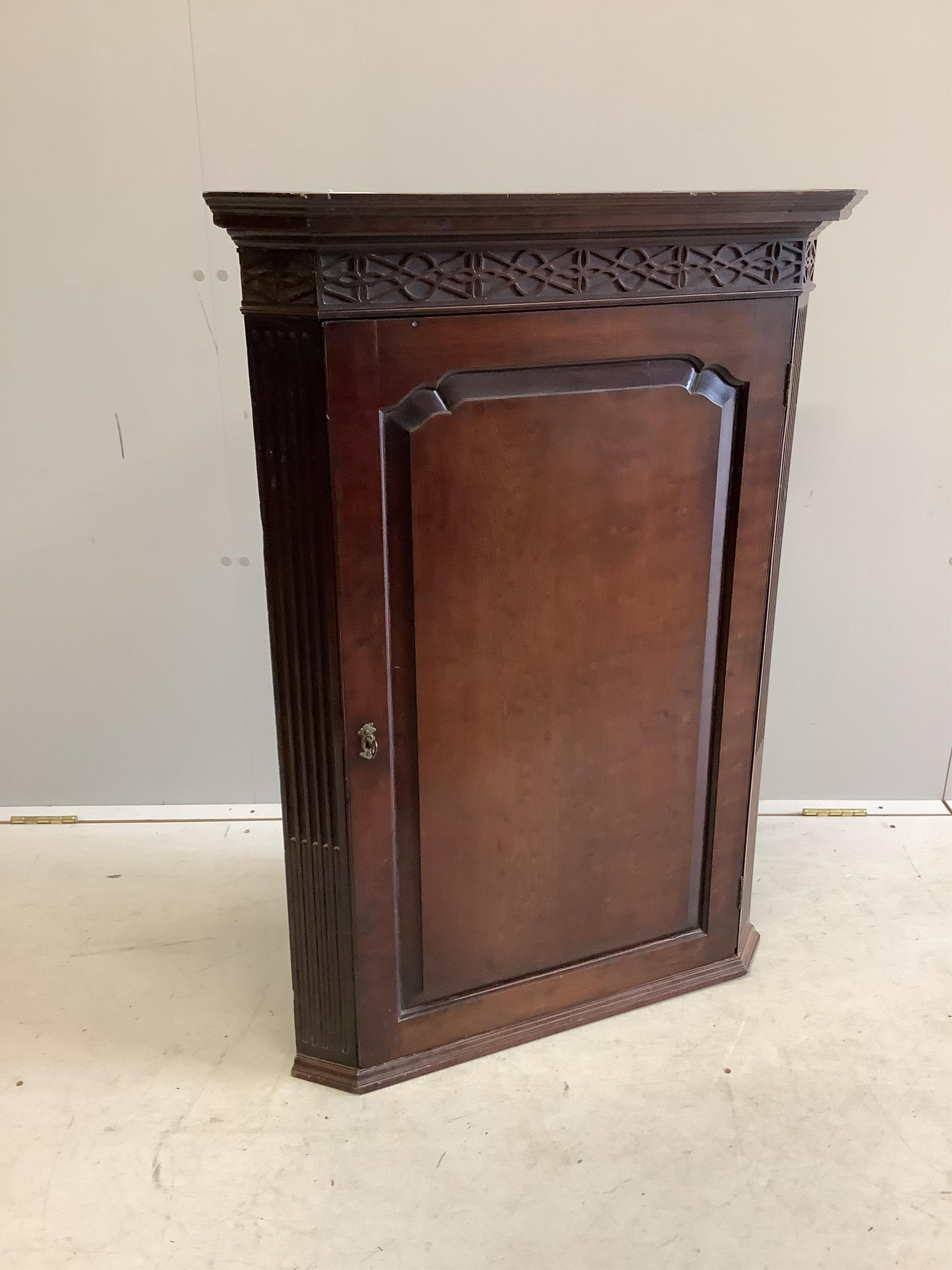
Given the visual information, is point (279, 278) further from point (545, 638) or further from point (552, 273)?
point (545, 638)

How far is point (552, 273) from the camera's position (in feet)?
4.65

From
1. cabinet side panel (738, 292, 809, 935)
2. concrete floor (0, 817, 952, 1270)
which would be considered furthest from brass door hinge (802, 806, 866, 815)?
cabinet side panel (738, 292, 809, 935)

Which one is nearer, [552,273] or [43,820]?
[552,273]

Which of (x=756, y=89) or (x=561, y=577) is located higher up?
(x=756, y=89)

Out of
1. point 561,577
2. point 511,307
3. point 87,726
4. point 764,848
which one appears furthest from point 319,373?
point 764,848

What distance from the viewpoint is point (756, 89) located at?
1.99 m

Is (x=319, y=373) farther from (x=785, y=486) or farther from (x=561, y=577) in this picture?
(x=785, y=486)

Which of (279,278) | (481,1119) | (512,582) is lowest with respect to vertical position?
(481,1119)

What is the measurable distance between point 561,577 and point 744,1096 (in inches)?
35.8

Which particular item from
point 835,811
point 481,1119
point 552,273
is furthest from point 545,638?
point 835,811

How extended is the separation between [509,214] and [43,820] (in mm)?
1862

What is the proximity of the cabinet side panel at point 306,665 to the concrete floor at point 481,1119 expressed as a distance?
0.19m

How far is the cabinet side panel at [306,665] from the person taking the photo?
1381 millimetres

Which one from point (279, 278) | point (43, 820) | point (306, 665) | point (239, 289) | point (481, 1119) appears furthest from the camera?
point (43, 820)
